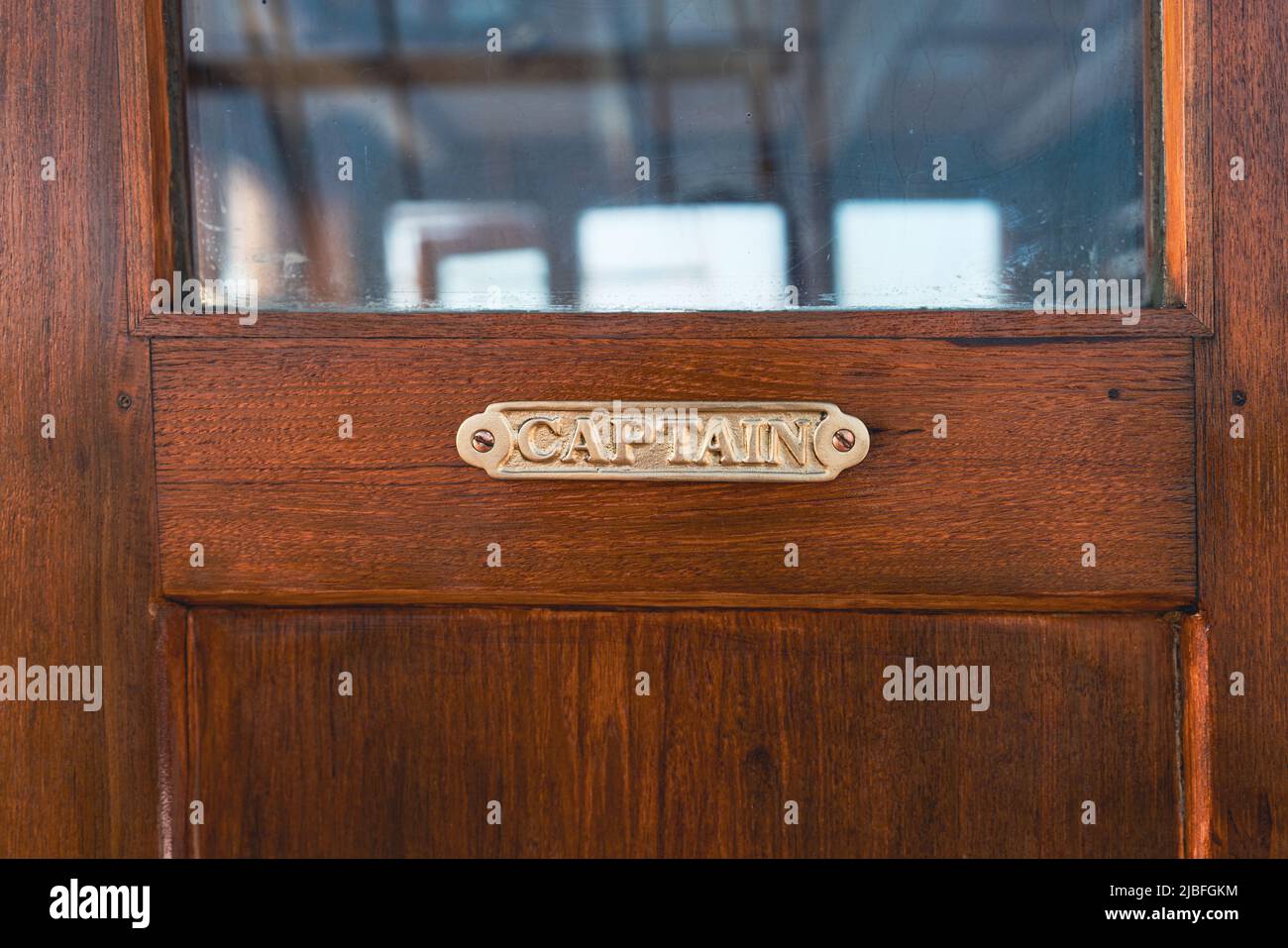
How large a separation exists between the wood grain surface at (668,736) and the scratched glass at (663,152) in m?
0.23

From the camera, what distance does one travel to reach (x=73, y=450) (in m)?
0.61

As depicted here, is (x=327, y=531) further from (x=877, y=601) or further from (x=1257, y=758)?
(x=1257, y=758)

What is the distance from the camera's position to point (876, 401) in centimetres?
59

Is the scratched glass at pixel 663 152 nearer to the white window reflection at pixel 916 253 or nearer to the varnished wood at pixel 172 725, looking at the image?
the white window reflection at pixel 916 253

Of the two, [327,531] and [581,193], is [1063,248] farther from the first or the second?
[327,531]

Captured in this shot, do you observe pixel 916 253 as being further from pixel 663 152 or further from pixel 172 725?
pixel 172 725

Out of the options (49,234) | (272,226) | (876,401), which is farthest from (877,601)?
(49,234)

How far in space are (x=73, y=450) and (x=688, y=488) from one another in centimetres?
43

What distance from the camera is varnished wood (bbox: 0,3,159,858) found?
23.9 inches

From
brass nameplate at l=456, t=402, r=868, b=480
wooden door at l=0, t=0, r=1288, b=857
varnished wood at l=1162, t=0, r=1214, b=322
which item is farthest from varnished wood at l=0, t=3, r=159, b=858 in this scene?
varnished wood at l=1162, t=0, r=1214, b=322

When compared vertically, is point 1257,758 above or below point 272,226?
below

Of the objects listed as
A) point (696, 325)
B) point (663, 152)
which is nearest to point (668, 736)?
point (696, 325)

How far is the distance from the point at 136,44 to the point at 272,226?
145mm

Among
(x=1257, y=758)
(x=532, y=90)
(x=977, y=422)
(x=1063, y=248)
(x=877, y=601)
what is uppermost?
(x=532, y=90)
